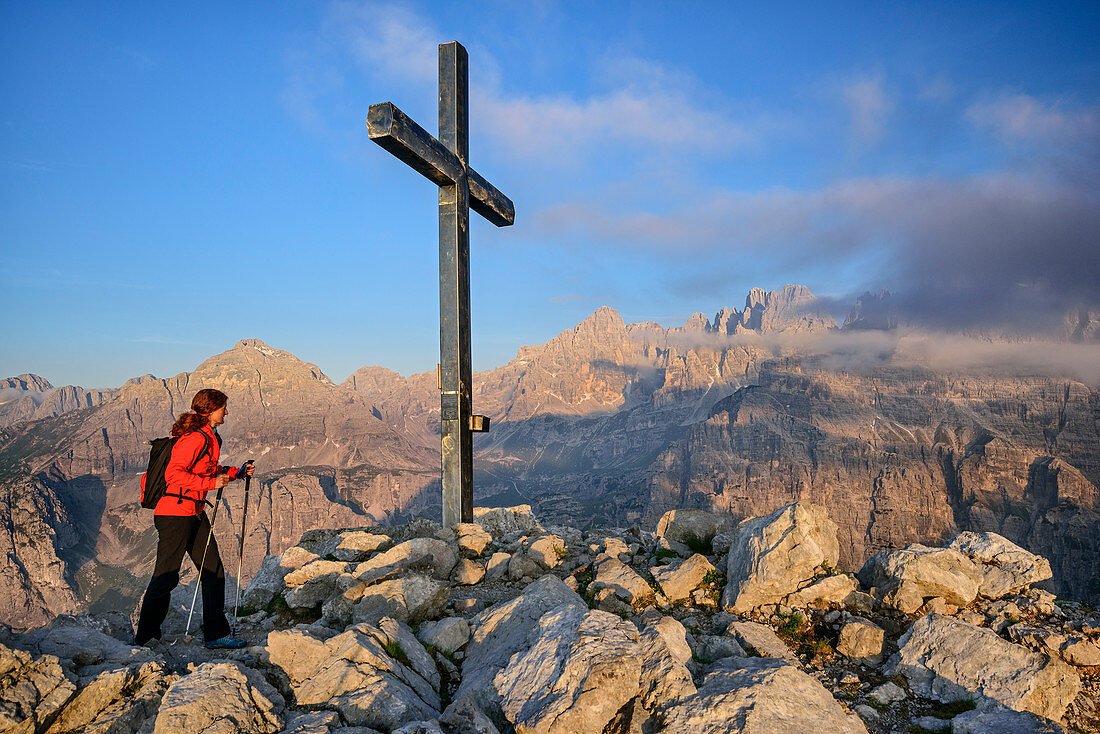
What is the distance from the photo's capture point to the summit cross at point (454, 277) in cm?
1058

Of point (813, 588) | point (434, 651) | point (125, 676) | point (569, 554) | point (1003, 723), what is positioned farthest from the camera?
point (569, 554)

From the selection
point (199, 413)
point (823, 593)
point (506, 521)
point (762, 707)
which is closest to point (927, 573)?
point (823, 593)

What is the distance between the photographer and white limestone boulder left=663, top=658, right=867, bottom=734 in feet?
13.8

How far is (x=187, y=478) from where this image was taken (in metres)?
7.09

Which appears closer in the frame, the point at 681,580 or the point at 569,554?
the point at 681,580

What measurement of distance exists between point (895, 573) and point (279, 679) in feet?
26.9

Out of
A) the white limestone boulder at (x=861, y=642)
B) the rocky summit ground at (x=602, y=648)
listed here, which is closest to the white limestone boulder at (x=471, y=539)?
the rocky summit ground at (x=602, y=648)

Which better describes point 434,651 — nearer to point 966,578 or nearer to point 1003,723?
point 1003,723

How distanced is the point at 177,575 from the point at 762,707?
7.11 m

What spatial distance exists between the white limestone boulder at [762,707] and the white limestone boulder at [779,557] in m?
3.26

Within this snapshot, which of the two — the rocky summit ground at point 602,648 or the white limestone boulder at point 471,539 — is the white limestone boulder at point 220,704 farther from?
the white limestone boulder at point 471,539

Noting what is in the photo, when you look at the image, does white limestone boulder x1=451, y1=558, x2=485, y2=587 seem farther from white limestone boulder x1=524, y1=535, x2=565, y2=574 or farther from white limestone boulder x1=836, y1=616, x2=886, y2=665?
white limestone boulder x1=836, y1=616, x2=886, y2=665

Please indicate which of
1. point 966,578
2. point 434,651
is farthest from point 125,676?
point 966,578

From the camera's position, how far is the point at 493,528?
12797 mm
